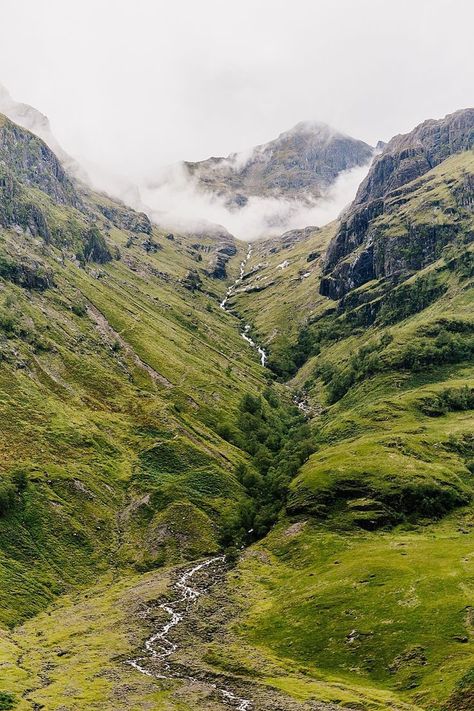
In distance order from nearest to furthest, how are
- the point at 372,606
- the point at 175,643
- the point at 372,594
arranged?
the point at 175,643 → the point at 372,606 → the point at 372,594

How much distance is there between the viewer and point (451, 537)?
547ft

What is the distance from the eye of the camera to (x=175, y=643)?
12625cm

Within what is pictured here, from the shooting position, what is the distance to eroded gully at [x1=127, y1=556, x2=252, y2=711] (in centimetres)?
10205

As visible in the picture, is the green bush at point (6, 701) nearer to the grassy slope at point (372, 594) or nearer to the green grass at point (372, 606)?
the grassy slope at point (372, 594)

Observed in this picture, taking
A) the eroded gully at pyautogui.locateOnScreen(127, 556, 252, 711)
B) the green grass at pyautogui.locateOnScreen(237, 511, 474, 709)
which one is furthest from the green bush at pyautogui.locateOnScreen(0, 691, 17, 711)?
the green grass at pyautogui.locateOnScreen(237, 511, 474, 709)

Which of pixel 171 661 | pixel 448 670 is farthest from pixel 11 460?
pixel 448 670

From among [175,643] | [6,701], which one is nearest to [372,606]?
[175,643]

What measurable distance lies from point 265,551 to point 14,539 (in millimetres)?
75824

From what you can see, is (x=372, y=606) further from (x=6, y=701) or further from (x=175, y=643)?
(x=6, y=701)

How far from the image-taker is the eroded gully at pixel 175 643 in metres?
102

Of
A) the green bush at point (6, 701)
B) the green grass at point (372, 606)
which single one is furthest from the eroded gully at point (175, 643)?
the green bush at point (6, 701)

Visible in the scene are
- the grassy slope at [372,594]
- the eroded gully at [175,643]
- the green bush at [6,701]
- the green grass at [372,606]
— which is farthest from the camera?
the grassy slope at [372,594]

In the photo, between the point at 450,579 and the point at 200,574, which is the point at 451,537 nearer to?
the point at 450,579

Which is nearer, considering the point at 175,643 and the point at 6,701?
the point at 6,701
